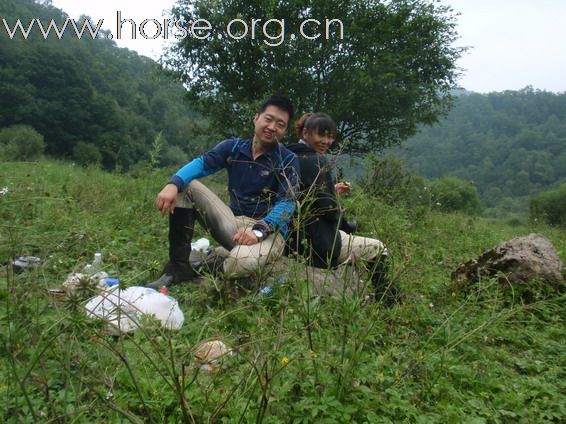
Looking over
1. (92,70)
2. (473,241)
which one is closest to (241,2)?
(473,241)

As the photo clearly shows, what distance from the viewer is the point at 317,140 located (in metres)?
3.13

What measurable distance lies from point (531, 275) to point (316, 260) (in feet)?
6.11

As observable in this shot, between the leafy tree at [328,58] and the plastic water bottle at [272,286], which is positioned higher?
the leafy tree at [328,58]

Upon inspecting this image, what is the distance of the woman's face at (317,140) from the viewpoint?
3111mm

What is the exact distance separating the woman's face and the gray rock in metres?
1.53

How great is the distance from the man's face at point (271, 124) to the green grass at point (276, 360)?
30.1 inches

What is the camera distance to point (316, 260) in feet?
9.70

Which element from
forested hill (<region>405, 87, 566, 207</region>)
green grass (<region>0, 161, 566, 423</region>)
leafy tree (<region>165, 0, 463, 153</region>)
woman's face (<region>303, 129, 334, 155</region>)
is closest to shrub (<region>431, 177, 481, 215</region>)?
green grass (<region>0, 161, 566, 423</region>)

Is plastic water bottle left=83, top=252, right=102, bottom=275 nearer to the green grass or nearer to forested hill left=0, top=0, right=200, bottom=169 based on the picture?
the green grass

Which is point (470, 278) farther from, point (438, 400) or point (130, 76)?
point (130, 76)

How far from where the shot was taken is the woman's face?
3.11 metres

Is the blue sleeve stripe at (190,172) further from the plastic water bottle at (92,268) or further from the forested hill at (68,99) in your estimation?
the forested hill at (68,99)

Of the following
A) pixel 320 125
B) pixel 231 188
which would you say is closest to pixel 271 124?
pixel 320 125

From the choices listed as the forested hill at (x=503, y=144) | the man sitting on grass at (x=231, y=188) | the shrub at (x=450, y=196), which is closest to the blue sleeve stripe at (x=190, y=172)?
the man sitting on grass at (x=231, y=188)
